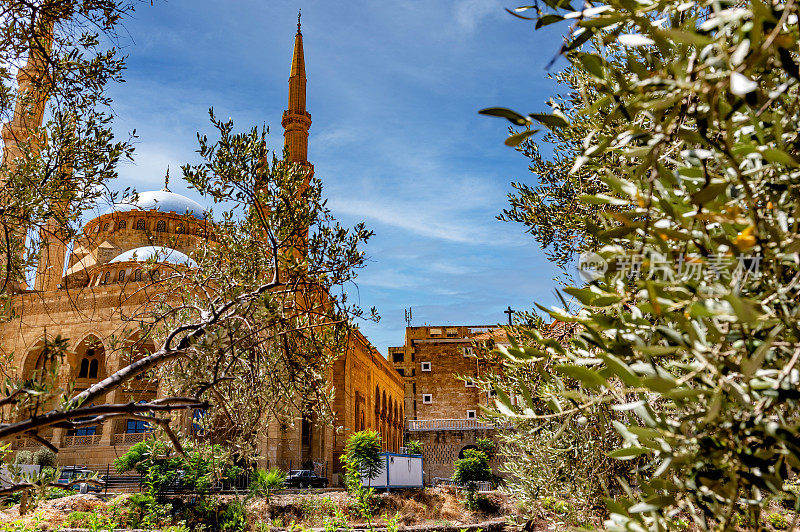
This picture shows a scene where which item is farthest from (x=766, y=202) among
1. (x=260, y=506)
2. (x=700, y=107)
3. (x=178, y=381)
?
(x=260, y=506)

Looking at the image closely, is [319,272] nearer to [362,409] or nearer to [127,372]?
[127,372]

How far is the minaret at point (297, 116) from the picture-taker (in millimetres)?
33000

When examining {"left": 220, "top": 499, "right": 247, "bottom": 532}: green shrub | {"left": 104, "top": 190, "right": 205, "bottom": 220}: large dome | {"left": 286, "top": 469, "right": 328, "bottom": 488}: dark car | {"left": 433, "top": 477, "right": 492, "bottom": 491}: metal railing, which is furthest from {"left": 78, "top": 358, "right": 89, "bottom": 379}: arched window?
{"left": 220, "top": 499, "right": 247, "bottom": 532}: green shrub

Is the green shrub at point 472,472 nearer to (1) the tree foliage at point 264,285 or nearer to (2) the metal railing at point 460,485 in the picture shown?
(2) the metal railing at point 460,485

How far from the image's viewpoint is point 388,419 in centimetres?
4419

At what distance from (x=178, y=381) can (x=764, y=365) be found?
5062mm

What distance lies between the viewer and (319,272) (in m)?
A: 5.03

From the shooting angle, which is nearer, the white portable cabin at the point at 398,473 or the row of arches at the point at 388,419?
the white portable cabin at the point at 398,473

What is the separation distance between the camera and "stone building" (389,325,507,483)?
32.5 meters

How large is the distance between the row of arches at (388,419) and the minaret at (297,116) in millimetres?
16939

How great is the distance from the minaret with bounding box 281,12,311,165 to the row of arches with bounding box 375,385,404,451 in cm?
1694

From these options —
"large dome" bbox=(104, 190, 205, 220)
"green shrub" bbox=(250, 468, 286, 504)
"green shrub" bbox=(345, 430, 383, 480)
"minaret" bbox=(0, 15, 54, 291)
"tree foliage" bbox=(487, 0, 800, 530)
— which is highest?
"large dome" bbox=(104, 190, 205, 220)

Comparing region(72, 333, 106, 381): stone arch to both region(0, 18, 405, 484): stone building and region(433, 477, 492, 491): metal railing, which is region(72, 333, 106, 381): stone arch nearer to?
region(0, 18, 405, 484): stone building

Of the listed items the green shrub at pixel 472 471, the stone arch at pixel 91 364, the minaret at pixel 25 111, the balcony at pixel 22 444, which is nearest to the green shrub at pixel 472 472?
the green shrub at pixel 472 471
